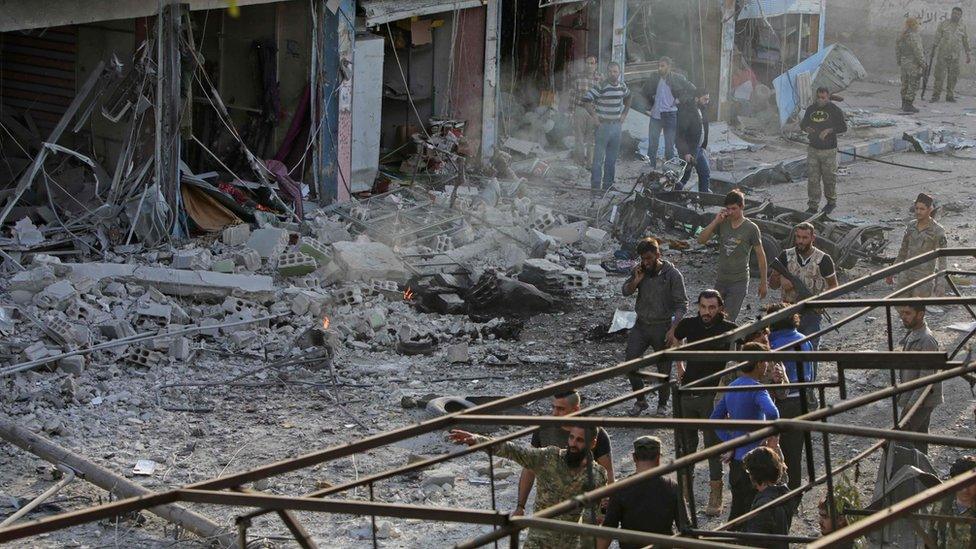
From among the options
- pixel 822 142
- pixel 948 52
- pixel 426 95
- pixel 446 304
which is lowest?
pixel 446 304

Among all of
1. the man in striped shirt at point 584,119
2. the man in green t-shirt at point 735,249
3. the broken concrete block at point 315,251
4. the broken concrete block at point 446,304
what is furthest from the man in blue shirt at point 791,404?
the man in striped shirt at point 584,119

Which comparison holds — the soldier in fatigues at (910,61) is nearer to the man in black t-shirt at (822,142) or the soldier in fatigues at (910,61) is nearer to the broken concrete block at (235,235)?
the man in black t-shirt at (822,142)

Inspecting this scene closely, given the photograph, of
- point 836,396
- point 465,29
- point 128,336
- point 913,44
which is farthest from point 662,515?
point 913,44

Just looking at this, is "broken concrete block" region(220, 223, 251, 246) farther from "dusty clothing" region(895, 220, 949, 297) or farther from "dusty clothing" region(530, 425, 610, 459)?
"dusty clothing" region(530, 425, 610, 459)

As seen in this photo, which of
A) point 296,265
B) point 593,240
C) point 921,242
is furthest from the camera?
point 593,240

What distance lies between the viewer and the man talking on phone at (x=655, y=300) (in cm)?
966

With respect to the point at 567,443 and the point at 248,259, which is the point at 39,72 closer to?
the point at 248,259

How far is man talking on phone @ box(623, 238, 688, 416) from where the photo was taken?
31.7 feet

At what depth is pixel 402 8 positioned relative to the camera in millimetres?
17047

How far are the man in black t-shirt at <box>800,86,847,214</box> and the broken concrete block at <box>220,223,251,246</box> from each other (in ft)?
22.7

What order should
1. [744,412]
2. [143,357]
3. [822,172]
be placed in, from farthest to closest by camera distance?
[822,172], [143,357], [744,412]

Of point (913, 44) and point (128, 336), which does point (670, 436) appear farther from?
A: point (913, 44)

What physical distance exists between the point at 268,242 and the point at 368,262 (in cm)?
119

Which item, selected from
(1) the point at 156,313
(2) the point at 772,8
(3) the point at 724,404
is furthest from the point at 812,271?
(2) the point at 772,8
